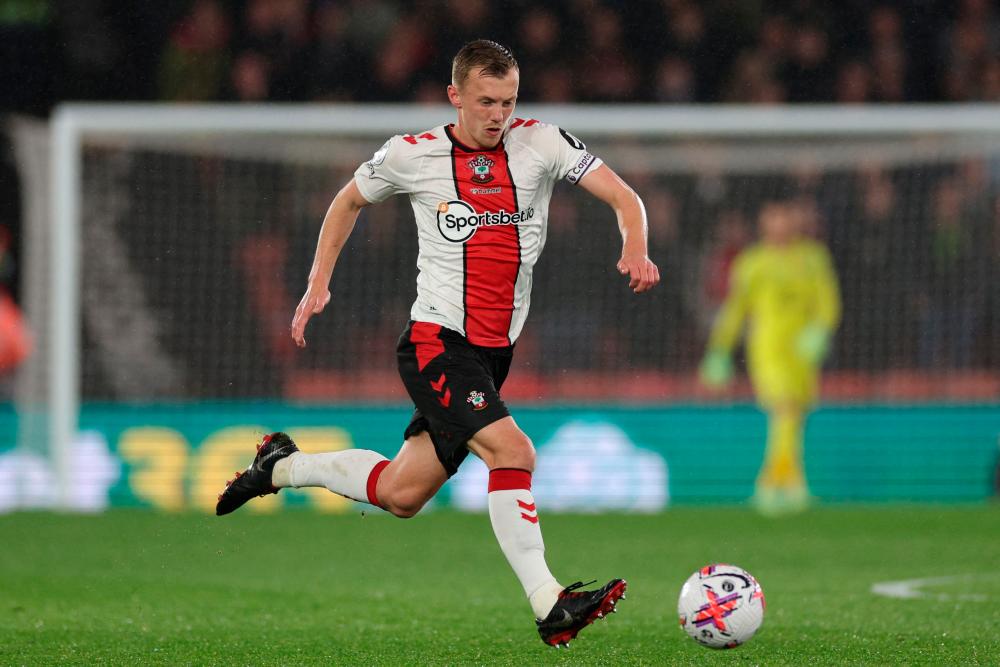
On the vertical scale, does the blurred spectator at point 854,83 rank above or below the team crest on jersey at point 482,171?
above

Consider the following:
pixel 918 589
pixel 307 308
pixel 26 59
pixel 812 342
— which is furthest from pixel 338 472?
pixel 26 59

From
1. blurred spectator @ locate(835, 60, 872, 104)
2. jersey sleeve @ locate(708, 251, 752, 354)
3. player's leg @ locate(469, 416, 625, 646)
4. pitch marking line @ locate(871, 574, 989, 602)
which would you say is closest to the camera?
player's leg @ locate(469, 416, 625, 646)

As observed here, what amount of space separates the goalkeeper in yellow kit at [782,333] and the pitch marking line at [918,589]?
155 inches

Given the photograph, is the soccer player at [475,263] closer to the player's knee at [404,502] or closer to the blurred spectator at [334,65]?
the player's knee at [404,502]

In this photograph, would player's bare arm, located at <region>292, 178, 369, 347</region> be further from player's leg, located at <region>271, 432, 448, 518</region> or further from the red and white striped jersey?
player's leg, located at <region>271, 432, 448, 518</region>

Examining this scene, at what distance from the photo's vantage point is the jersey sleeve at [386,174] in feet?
18.5

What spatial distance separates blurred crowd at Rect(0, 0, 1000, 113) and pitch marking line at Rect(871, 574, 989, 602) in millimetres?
8813

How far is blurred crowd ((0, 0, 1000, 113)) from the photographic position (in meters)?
16.2

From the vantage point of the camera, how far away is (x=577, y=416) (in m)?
12.5

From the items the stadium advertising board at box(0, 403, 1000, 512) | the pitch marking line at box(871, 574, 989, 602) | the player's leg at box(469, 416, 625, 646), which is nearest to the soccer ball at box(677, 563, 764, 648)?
the player's leg at box(469, 416, 625, 646)

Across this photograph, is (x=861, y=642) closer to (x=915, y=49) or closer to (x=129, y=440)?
(x=129, y=440)

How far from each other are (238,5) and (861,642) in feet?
41.5

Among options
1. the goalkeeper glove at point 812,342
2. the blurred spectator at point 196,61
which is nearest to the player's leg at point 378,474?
the goalkeeper glove at point 812,342

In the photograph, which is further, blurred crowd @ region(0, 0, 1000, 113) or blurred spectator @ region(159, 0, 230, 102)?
blurred crowd @ region(0, 0, 1000, 113)
